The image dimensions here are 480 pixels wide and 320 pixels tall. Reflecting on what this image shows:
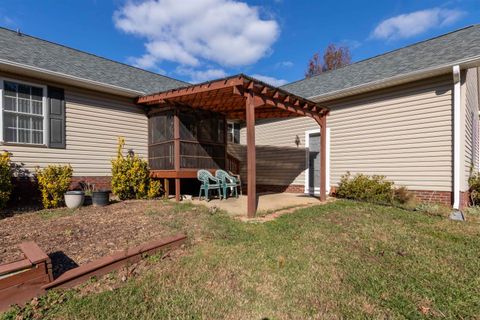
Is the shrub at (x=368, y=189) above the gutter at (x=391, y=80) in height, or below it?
below

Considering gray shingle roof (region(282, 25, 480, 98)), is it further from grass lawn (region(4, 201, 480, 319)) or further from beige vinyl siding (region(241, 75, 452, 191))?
grass lawn (region(4, 201, 480, 319))

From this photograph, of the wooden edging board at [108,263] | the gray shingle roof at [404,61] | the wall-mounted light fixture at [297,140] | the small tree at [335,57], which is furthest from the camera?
the small tree at [335,57]

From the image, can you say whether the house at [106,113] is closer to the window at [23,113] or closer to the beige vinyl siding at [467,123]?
the window at [23,113]

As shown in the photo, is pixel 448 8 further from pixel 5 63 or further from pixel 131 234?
pixel 5 63

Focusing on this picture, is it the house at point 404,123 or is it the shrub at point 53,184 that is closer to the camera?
the shrub at point 53,184

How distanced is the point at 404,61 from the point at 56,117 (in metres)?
10.3

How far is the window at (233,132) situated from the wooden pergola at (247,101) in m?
2.90

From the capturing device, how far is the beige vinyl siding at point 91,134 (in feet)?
22.8

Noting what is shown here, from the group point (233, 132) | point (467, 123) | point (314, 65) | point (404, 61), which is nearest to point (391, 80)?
point (404, 61)

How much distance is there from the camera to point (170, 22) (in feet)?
39.0

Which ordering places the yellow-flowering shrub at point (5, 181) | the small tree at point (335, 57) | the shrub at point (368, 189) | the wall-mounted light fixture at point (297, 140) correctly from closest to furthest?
the yellow-flowering shrub at point (5, 181)
the shrub at point (368, 189)
the wall-mounted light fixture at point (297, 140)
the small tree at point (335, 57)

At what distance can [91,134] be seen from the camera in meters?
7.85

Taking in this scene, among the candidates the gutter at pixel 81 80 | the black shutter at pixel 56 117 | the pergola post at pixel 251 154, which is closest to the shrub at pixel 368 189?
the pergola post at pixel 251 154

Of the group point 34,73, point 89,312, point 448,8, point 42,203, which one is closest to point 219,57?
point 448,8
